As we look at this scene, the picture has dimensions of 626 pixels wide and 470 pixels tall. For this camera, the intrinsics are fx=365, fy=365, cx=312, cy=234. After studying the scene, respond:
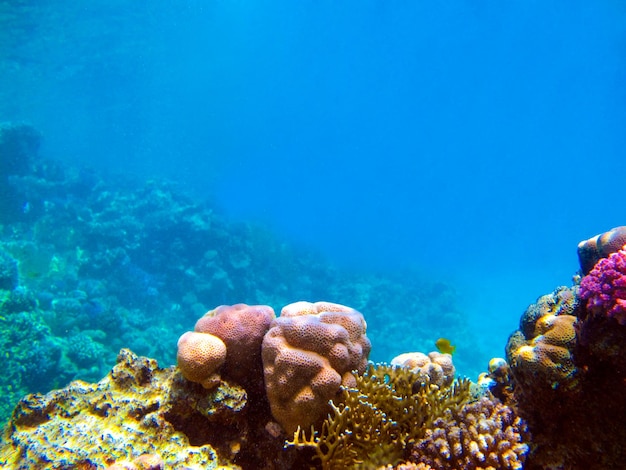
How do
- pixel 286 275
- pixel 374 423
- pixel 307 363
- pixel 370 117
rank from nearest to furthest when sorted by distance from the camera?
pixel 374 423
pixel 307 363
pixel 286 275
pixel 370 117

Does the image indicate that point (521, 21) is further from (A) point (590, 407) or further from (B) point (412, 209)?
(A) point (590, 407)

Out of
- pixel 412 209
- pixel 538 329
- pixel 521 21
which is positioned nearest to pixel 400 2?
pixel 521 21

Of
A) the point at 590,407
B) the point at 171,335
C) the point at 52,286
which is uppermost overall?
the point at 52,286

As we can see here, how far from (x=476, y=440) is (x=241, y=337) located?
221 cm

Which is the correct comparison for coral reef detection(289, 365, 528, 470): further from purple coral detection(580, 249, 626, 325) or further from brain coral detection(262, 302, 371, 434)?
purple coral detection(580, 249, 626, 325)

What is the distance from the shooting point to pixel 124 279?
793 inches

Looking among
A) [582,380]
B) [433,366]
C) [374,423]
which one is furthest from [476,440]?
[433,366]

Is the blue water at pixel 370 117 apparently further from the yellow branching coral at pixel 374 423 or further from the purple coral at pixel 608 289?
the purple coral at pixel 608 289

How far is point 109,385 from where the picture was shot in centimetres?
382

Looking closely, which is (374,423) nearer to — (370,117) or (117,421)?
(117,421)

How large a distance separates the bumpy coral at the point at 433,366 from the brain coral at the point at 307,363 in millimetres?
898

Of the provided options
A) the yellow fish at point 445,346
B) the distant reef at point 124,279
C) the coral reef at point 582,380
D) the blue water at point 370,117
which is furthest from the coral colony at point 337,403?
the blue water at point 370,117

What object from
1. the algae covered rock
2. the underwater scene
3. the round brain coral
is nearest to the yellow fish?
the underwater scene

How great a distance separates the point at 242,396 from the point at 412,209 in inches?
4189
